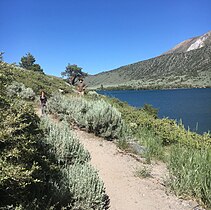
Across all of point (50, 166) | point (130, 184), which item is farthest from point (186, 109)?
point (50, 166)

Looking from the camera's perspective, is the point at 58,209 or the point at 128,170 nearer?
the point at 58,209

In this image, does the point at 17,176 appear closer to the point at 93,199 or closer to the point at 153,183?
the point at 93,199

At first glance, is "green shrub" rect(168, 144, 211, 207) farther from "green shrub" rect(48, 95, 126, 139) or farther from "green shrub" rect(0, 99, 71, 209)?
"green shrub" rect(48, 95, 126, 139)

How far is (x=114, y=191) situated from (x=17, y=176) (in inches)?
110

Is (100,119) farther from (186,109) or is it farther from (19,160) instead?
(186,109)

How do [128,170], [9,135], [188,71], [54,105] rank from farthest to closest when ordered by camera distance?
[188,71] < [54,105] < [128,170] < [9,135]

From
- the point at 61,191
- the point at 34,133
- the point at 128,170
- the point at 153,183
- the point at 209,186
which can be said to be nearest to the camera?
the point at 34,133

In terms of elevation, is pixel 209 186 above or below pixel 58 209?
below

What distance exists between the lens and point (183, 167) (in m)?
5.43

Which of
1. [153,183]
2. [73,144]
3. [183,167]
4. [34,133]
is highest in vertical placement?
[34,133]

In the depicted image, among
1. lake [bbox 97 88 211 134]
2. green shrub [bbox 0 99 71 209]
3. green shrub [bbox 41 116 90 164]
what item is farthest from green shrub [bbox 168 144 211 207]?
green shrub [bbox 0 99 71 209]

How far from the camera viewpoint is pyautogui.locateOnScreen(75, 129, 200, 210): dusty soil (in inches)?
199

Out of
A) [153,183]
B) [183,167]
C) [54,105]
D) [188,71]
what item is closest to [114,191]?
[153,183]

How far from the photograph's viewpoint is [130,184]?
5793mm
